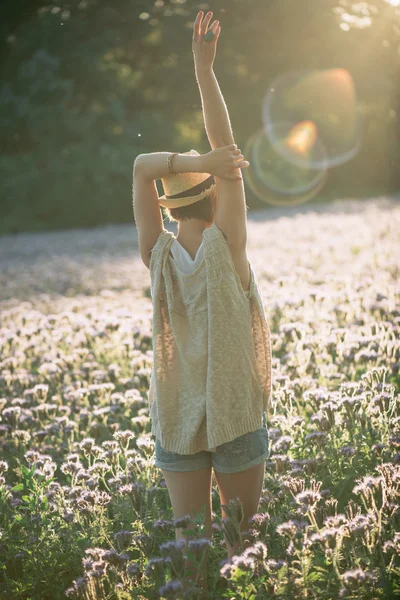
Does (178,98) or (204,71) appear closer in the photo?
(204,71)

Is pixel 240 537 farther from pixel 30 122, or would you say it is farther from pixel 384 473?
pixel 30 122

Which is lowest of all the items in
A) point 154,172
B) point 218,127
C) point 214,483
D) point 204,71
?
point 214,483

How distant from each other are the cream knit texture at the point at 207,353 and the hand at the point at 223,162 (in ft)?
0.87

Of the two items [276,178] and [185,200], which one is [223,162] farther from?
[276,178]

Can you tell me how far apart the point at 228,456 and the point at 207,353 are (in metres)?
0.50

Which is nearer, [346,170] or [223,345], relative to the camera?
[223,345]

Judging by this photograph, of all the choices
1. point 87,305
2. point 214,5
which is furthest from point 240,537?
point 214,5

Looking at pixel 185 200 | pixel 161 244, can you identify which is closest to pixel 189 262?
pixel 161 244

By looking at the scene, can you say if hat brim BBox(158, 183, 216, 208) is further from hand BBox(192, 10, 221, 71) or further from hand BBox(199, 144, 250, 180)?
hand BBox(192, 10, 221, 71)

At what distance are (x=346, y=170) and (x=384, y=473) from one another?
4585 cm

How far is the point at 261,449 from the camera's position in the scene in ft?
11.4

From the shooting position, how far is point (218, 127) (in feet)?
10.9

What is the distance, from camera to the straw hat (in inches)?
137

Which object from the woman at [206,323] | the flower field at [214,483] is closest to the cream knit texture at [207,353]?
the woman at [206,323]
